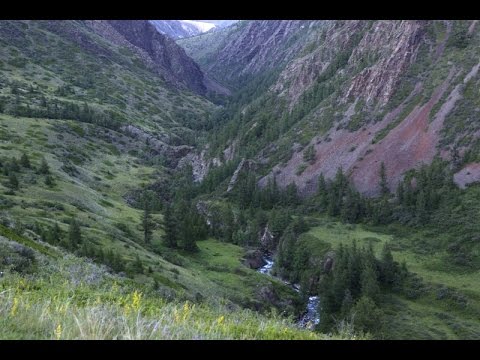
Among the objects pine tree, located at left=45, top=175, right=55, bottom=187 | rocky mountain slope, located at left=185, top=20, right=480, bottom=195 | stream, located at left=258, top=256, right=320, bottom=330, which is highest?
rocky mountain slope, located at left=185, top=20, right=480, bottom=195

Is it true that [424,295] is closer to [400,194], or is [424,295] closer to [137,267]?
[400,194]

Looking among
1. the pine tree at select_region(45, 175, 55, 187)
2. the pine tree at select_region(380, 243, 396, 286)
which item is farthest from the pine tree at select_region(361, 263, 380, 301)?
the pine tree at select_region(45, 175, 55, 187)

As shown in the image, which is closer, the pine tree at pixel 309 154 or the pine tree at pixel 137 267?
the pine tree at pixel 137 267

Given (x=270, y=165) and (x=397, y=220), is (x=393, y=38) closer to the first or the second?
(x=270, y=165)

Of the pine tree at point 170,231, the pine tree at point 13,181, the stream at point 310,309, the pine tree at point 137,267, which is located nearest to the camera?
the pine tree at point 137,267

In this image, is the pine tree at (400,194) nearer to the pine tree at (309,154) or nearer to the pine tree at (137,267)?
the pine tree at (309,154)

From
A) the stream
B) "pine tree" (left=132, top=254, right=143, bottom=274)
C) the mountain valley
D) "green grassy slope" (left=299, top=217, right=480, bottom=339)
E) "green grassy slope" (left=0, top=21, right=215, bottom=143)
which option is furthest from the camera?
"green grassy slope" (left=0, top=21, right=215, bottom=143)

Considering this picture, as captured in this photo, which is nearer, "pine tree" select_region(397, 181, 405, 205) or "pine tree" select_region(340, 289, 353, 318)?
Answer: "pine tree" select_region(340, 289, 353, 318)

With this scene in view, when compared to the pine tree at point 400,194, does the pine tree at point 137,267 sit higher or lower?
lower

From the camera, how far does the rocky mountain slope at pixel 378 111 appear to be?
Result: 9019 centimetres

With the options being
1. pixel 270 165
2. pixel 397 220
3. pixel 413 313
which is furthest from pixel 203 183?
pixel 413 313

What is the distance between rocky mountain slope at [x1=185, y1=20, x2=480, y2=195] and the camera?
9019cm

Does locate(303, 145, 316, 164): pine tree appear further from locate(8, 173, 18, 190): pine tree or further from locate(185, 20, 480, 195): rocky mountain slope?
locate(8, 173, 18, 190): pine tree

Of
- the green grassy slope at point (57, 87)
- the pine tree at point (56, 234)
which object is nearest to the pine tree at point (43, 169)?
the pine tree at point (56, 234)
